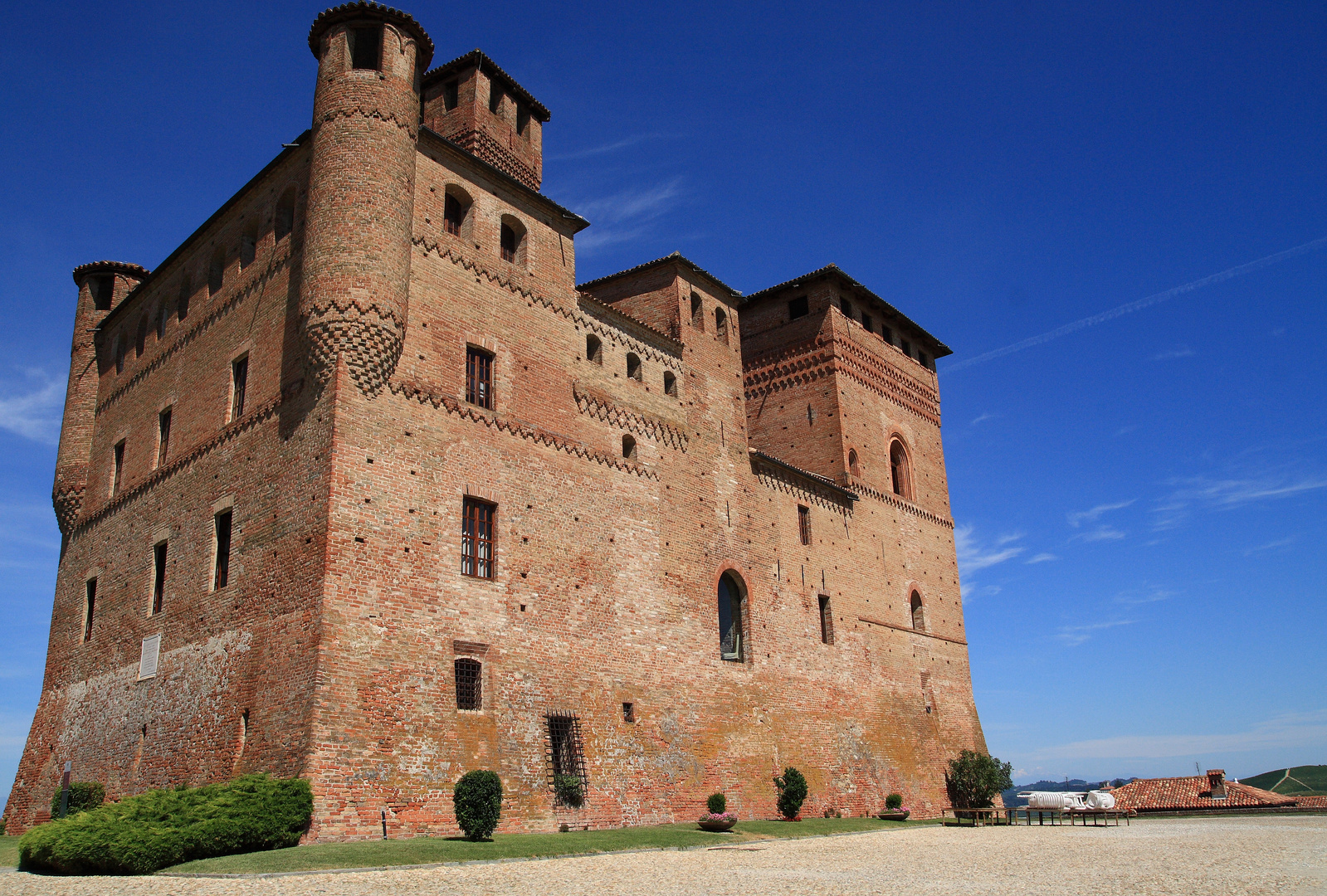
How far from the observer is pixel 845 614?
28266 millimetres

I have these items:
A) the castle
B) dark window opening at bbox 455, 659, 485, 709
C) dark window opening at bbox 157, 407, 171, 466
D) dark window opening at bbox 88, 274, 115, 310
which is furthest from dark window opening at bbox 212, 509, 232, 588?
dark window opening at bbox 88, 274, 115, 310

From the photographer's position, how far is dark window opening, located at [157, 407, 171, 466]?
21.9 metres

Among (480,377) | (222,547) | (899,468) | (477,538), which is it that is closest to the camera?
(477,538)

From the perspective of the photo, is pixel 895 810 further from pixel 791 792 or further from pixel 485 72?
pixel 485 72

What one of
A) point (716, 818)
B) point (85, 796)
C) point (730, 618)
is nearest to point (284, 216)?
point (85, 796)

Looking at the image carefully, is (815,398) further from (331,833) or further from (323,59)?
(331,833)

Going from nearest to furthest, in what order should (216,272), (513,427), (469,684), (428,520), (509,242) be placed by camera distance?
(469,684)
(428,520)
(513,427)
(509,242)
(216,272)

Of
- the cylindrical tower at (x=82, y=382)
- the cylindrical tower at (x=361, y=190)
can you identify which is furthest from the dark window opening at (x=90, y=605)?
the cylindrical tower at (x=361, y=190)

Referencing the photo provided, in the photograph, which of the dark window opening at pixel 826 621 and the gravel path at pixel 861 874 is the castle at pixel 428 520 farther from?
the gravel path at pixel 861 874

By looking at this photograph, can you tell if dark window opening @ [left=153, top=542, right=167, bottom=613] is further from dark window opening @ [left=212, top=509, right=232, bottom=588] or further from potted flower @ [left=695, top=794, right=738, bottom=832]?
potted flower @ [left=695, top=794, right=738, bottom=832]

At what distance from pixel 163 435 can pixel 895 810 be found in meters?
21.4

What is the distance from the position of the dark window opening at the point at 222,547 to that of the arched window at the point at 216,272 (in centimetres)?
562

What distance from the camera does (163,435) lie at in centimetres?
2216

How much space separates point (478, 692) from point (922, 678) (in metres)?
18.5
